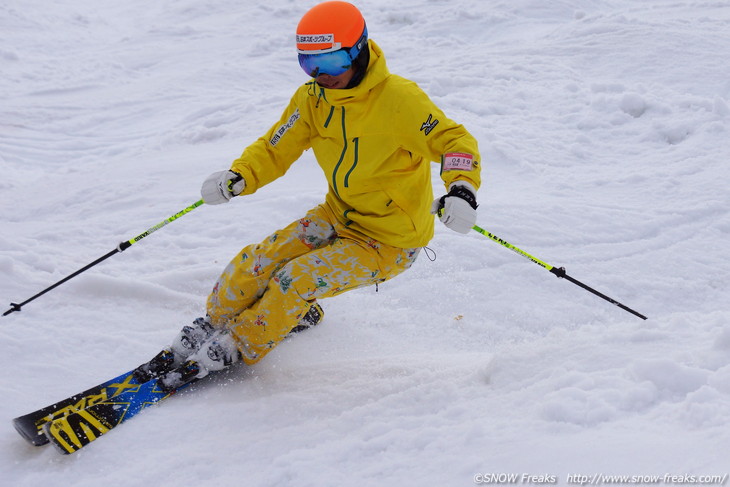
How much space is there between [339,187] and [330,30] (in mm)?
789

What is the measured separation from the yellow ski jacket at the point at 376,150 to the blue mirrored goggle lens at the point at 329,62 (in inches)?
4.2

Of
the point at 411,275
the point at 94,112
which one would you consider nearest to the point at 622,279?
the point at 411,275

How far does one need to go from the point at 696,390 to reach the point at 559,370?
533mm

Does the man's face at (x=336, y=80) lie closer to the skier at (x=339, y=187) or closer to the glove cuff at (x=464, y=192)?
the skier at (x=339, y=187)

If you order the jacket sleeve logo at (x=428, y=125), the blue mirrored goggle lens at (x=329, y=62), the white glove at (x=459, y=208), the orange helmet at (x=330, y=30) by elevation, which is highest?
the orange helmet at (x=330, y=30)

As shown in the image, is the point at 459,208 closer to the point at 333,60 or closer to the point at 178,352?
the point at 333,60

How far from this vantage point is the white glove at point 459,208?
2.57 metres

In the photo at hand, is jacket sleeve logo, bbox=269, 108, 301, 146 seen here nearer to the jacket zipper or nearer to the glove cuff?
the jacket zipper

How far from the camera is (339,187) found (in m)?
3.09

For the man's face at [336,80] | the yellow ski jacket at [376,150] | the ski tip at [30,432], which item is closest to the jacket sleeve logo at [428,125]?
the yellow ski jacket at [376,150]

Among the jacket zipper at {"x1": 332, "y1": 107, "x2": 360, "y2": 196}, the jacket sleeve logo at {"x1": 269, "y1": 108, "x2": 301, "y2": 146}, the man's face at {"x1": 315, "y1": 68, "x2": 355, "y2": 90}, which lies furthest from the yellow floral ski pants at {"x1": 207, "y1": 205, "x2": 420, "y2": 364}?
the man's face at {"x1": 315, "y1": 68, "x2": 355, "y2": 90}

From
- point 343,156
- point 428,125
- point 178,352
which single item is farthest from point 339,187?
point 178,352

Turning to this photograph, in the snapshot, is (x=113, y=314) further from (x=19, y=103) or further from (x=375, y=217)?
(x=19, y=103)

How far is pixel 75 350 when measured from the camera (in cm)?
332
